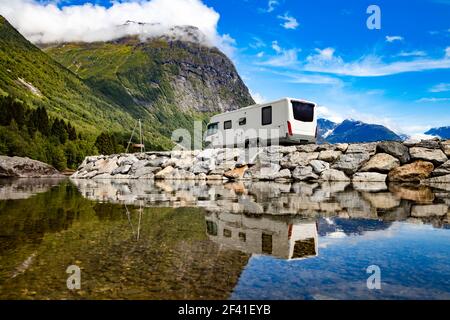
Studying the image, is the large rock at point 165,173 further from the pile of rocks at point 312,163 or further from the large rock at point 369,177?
the large rock at point 369,177

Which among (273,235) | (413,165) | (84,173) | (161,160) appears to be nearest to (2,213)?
(273,235)

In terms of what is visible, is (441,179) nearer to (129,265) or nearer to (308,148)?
(308,148)

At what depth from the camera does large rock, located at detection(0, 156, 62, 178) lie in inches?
1479

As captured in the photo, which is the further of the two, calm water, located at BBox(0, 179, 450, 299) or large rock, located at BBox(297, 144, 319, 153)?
large rock, located at BBox(297, 144, 319, 153)

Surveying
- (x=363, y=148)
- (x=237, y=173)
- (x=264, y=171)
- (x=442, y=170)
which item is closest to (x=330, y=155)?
(x=363, y=148)

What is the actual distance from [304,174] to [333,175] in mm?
1941

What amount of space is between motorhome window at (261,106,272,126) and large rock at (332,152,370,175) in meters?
6.49

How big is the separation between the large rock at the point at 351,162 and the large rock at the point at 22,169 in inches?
1308

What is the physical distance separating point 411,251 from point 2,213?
9320 millimetres

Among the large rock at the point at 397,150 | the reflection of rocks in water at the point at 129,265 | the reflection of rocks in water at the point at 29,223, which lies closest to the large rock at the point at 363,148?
the large rock at the point at 397,150

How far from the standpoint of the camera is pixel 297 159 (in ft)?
85.0

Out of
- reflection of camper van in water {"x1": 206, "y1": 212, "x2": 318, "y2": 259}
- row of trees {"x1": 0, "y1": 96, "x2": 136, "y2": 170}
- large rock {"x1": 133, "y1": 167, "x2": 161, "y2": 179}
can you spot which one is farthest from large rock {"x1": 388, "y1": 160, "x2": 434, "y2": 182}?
row of trees {"x1": 0, "y1": 96, "x2": 136, "y2": 170}

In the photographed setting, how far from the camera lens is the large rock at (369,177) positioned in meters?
23.1

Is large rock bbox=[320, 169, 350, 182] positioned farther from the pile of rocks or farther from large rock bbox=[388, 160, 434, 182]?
large rock bbox=[388, 160, 434, 182]
